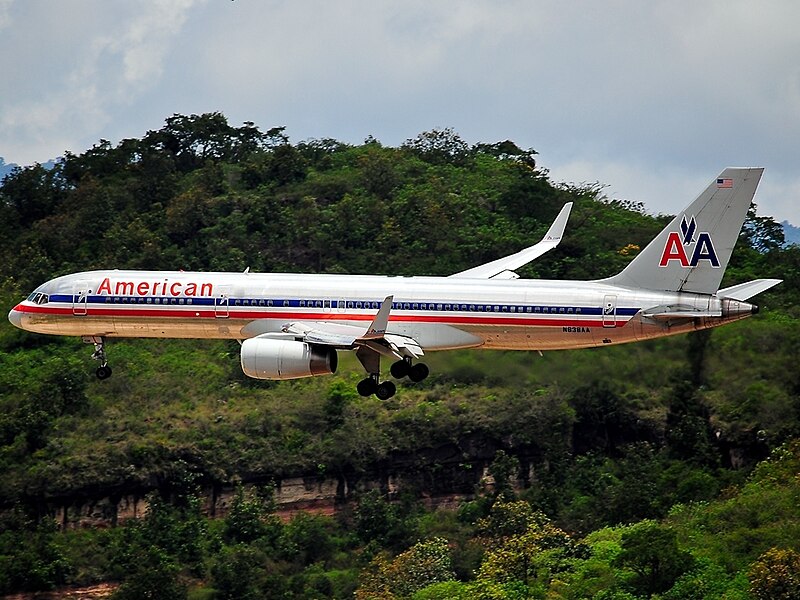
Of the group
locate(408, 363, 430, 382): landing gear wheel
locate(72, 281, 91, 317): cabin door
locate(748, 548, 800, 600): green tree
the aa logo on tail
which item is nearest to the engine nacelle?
locate(408, 363, 430, 382): landing gear wheel

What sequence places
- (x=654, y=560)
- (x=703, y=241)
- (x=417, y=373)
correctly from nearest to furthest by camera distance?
(x=703, y=241), (x=417, y=373), (x=654, y=560)

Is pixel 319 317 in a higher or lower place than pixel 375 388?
higher

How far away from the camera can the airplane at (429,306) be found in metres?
62.5

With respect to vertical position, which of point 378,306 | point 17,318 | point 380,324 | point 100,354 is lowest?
point 380,324

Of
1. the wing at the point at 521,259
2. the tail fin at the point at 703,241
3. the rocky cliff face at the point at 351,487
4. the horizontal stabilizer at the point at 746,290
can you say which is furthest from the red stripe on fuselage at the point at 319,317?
the rocky cliff face at the point at 351,487

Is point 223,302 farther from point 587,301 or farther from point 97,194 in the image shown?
point 97,194

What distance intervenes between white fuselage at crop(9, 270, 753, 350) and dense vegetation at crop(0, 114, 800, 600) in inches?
338

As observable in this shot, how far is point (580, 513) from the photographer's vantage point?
320 ft

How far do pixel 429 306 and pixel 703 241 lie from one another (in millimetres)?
11025

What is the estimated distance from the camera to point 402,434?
104m

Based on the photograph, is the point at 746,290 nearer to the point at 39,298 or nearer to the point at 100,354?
the point at 100,354

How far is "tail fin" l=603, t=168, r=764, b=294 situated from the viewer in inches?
2483

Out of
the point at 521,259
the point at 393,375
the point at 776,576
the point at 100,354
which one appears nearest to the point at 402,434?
the point at 776,576

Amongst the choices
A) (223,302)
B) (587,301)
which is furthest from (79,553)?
(587,301)
